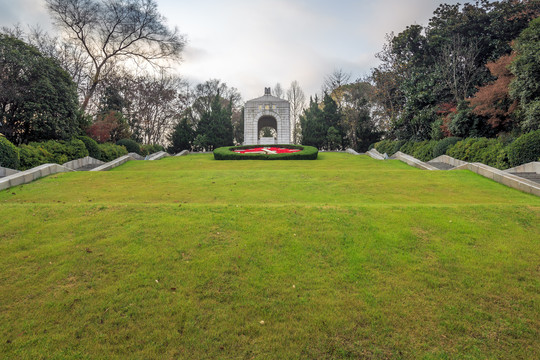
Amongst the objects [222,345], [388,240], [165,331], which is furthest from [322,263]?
[165,331]

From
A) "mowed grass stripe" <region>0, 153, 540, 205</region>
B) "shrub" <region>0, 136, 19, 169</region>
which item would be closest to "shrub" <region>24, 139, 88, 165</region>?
"shrub" <region>0, 136, 19, 169</region>

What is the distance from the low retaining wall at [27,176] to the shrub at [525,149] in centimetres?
1664

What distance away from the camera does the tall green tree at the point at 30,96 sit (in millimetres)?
12523

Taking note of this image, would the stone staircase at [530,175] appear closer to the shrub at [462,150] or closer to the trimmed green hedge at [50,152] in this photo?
the shrub at [462,150]

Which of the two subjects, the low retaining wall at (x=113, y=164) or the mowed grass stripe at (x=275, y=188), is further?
the low retaining wall at (x=113, y=164)

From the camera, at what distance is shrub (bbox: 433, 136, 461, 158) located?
1548 centimetres

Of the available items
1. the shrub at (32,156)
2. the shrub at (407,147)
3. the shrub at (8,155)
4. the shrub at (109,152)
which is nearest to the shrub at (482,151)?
the shrub at (407,147)

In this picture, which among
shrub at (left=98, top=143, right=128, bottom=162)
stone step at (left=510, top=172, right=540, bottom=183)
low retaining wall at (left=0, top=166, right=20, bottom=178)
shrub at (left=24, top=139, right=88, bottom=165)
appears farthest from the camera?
shrub at (left=98, top=143, right=128, bottom=162)

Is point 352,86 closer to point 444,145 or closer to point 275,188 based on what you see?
point 444,145

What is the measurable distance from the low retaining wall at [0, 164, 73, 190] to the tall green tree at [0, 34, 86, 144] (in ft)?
15.2

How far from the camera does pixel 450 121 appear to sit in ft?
54.9

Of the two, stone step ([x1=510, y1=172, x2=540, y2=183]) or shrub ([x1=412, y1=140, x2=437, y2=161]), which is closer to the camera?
stone step ([x1=510, y1=172, x2=540, y2=183])

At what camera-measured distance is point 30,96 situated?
13156mm

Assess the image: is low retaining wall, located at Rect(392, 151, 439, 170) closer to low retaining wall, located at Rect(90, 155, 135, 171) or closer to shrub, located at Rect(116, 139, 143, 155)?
low retaining wall, located at Rect(90, 155, 135, 171)
